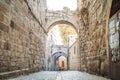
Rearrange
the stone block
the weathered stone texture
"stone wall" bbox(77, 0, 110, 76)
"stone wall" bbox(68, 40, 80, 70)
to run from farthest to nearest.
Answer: "stone wall" bbox(68, 40, 80, 70) < the weathered stone texture < "stone wall" bbox(77, 0, 110, 76) < the stone block

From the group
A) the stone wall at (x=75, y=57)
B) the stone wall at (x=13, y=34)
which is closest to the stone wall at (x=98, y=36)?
the stone wall at (x=13, y=34)

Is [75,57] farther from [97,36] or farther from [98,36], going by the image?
[98,36]

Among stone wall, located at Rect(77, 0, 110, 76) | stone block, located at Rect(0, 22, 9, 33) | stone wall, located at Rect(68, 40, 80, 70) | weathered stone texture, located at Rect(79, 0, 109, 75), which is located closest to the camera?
stone block, located at Rect(0, 22, 9, 33)

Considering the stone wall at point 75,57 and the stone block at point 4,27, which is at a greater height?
the stone block at point 4,27

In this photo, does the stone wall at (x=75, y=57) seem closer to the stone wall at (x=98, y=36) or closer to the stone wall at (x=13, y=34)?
the stone wall at (x=98, y=36)

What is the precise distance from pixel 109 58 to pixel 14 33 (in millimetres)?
2483

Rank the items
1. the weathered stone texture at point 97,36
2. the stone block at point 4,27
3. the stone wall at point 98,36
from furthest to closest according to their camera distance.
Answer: the weathered stone texture at point 97,36 < the stone wall at point 98,36 < the stone block at point 4,27

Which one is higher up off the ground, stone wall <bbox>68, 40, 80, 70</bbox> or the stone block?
the stone block

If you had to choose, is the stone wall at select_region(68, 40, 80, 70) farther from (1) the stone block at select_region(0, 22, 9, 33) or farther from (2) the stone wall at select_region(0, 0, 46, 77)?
(1) the stone block at select_region(0, 22, 9, 33)

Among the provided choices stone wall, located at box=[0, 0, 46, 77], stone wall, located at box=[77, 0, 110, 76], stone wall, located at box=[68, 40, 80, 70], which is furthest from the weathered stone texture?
stone wall, located at box=[68, 40, 80, 70]

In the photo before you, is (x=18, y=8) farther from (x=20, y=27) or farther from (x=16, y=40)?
(x=16, y=40)

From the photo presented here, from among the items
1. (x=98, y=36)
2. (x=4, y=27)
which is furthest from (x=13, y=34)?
(x=98, y=36)

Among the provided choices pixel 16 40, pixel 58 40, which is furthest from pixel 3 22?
pixel 58 40

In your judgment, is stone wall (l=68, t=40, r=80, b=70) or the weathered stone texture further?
stone wall (l=68, t=40, r=80, b=70)
